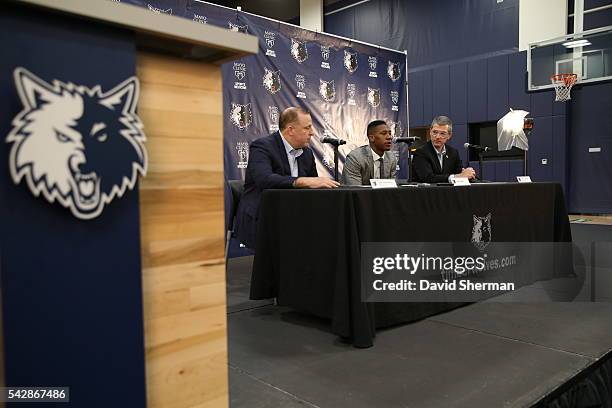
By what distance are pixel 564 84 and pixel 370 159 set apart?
18.0 ft

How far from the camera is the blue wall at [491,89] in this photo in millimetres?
6855

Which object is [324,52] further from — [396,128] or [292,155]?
[292,155]

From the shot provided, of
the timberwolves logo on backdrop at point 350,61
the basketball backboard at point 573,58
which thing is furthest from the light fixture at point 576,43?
the timberwolves logo on backdrop at point 350,61

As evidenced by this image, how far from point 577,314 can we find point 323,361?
1289 mm

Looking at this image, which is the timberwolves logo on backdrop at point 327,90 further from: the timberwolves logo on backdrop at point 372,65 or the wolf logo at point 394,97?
the wolf logo at point 394,97

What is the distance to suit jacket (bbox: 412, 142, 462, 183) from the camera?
121 inches

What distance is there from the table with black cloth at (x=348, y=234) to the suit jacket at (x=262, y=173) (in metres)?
0.11

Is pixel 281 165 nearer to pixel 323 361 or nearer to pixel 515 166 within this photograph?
pixel 323 361

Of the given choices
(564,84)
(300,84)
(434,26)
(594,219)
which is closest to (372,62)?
(300,84)

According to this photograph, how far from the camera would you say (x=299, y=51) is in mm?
4500

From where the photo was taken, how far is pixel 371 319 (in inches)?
68.7

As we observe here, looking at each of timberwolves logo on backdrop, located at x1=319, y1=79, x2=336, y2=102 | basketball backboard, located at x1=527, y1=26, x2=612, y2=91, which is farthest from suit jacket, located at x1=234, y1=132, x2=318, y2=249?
basketball backboard, located at x1=527, y1=26, x2=612, y2=91

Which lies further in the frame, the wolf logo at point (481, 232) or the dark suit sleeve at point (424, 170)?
the dark suit sleeve at point (424, 170)

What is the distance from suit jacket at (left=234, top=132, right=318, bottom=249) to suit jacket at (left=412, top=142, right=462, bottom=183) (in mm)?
929
